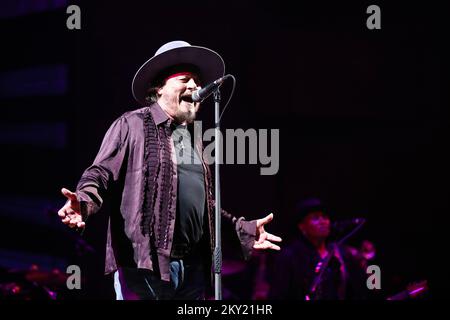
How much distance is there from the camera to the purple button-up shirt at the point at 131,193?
2850mm

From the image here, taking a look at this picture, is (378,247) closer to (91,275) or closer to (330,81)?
(330,81)

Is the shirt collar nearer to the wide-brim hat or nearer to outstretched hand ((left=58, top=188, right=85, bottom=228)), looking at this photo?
the wide-brim hat

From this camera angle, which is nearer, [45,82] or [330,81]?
[45,82]

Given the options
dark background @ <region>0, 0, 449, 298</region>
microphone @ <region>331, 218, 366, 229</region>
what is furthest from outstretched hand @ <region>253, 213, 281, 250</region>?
microphone @ <region>331, 218, 366, 229</region>

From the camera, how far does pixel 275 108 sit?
5945 millimetres

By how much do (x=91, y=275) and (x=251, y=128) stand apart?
1961mm

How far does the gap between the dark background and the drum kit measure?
0.27 meters

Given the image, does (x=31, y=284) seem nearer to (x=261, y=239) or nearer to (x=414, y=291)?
(x=261, y=239)

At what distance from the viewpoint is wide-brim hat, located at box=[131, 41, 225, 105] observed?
10.9 feet

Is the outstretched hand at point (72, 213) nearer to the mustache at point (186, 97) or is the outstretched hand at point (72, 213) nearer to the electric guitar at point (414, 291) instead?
the mustache at point (186, 97)

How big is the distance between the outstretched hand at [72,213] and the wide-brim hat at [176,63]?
101cm

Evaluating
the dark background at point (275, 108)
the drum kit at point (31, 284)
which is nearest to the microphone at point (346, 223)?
the dark background at point (275, 108)

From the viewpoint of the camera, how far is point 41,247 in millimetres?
5219
